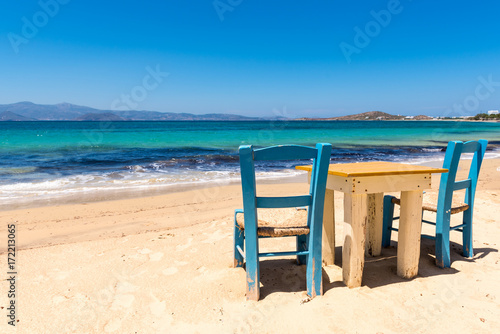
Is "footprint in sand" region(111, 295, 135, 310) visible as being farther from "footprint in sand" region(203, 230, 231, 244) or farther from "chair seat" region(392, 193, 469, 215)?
"chair seat" region(392, 193, 469, 215)

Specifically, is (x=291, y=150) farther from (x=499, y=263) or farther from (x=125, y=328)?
(x=499, y=263)

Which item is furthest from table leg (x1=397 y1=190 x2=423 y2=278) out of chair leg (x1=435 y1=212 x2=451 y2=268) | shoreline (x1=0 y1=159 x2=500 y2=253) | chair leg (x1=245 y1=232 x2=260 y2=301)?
shoreline (x1=0 y1=159 x2=500 y2=253)

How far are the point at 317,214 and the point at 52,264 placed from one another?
311 centimetres

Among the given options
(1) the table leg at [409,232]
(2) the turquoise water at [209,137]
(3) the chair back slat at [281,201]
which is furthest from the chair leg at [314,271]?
(2) the turquoise water at [209,137]

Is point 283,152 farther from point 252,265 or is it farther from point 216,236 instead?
point 216,236

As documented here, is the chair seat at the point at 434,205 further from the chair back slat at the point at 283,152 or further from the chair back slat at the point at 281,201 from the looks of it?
the chair back slat at the point at 283,152

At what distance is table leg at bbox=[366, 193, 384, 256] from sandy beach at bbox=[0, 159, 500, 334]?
0.48 ft

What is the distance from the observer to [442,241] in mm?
3475

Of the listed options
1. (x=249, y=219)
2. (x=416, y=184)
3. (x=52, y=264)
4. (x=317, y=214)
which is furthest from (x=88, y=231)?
(x=416, y=184)

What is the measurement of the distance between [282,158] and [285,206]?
0.43 m

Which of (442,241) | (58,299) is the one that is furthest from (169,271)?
(442,241)

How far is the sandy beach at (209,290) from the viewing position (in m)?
2.53

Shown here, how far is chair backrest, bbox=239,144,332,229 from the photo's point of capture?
2.53m

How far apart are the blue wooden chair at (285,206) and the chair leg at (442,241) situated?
62.3 inches
